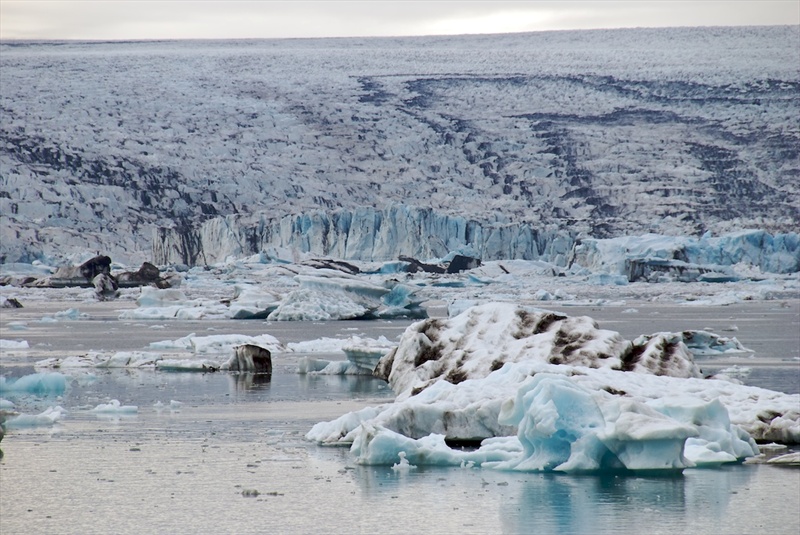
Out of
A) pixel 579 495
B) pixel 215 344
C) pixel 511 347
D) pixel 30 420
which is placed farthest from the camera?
pixel 215 344

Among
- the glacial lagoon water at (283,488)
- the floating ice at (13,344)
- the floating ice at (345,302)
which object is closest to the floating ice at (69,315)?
the floating ice at (345,302)

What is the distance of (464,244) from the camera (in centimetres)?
3391

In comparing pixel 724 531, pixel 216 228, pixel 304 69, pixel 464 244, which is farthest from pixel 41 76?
pixel 724 531

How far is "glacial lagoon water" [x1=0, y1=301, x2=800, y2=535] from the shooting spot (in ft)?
15.0

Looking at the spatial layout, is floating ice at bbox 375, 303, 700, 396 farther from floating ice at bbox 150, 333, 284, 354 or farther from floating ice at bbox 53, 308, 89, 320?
floating ice at bbox 53, 308, 89, 320

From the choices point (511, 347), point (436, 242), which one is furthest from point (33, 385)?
point (436, 242)

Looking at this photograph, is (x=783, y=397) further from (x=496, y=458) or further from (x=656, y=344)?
(x=496, y=458)

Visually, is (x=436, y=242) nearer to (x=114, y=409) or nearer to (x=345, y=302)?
(x=345, y=302)

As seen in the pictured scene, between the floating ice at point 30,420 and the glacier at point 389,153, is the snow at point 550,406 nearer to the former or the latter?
the floating ice at point 30,420

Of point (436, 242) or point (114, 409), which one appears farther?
point (436, 242)

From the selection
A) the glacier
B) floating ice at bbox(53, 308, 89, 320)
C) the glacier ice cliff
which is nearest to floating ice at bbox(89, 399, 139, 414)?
floating ice at bbox(53, 308, 89, 320)

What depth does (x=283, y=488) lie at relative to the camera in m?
5.23

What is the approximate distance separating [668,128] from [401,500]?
46.0 meters

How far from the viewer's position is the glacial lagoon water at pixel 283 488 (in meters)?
4.56
